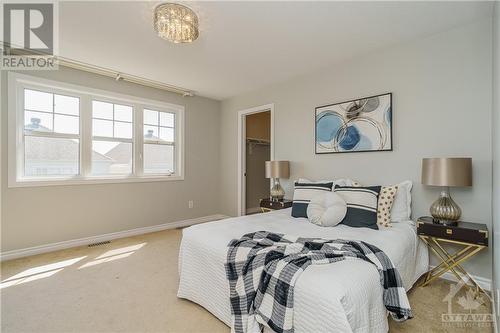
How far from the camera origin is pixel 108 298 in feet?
6.66

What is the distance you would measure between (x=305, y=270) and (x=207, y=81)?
332 cm

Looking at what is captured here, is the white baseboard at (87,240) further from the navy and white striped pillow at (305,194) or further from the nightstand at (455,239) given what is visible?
the nightstand at (455,239)

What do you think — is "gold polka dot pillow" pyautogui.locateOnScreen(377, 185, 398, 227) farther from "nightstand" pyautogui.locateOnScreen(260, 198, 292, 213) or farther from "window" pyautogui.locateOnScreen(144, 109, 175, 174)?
"window" pyautogui.locateOnScreen(144, 109, 175, 174)

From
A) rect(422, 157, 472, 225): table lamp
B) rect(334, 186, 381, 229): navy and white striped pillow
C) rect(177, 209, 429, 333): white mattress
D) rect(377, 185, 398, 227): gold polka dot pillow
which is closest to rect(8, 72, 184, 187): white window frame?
rect(177, 209, 429, 333): white mattress

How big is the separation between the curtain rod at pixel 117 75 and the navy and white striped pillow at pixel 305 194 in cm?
278

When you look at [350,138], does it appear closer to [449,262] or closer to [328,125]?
[328,125]

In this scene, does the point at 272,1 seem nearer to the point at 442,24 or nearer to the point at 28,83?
the point at 442,24

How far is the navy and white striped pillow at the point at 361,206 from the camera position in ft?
7.43

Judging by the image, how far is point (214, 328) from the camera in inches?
65.7

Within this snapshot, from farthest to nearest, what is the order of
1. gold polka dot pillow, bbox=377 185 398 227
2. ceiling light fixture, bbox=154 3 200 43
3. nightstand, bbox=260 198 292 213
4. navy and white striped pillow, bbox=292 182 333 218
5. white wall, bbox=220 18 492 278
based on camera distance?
nightstand, bbox=260 198 292 213
navy and white striped pillow, bbox=292 182 333 218
gold polka dot pillow, bbox=377 185 398 227
white wall, bbox=220 18 492 278
ceiling light fixture, bbox=154 3 200 43

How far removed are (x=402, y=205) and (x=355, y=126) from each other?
1058 millimetres

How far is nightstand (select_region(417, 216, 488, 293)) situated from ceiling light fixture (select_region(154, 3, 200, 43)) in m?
2.67

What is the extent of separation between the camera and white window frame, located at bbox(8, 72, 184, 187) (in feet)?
9.45

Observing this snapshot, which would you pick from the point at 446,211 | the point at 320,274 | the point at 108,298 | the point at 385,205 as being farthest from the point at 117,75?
the point at 446,211
